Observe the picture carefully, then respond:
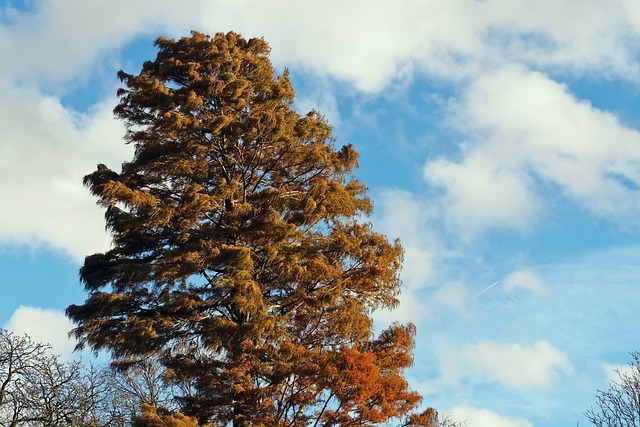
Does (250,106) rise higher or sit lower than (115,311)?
higher

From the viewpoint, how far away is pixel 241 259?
63.7ft

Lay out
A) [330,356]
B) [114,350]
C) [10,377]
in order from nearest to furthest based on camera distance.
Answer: [330,356], [114,350], [10,377]

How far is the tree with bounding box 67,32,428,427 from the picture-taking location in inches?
746

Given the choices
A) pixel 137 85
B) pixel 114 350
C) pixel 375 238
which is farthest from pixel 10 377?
pixel 375 238

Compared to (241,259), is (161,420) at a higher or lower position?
lower

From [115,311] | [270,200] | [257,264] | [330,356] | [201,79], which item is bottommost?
[330,356]

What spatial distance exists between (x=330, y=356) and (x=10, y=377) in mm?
15148

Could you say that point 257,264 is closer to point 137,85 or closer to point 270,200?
point 270,200

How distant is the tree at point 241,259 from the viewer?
62.1 feet

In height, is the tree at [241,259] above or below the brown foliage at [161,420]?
above

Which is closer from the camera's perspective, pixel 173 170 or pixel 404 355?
pixel 404 355

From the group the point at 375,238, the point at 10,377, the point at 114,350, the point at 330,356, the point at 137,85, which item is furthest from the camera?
the point at 10,377

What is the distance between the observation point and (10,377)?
28.4 metres

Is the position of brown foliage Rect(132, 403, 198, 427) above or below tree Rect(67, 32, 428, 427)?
below
